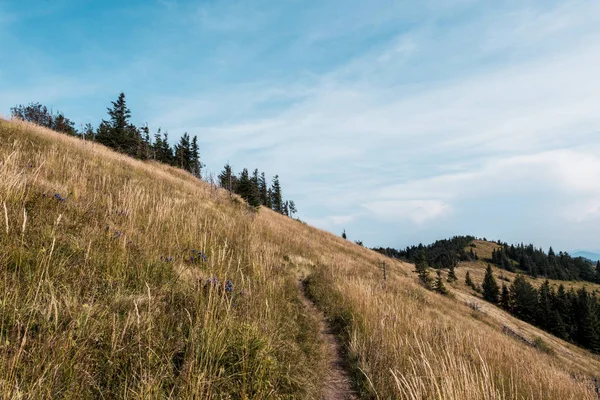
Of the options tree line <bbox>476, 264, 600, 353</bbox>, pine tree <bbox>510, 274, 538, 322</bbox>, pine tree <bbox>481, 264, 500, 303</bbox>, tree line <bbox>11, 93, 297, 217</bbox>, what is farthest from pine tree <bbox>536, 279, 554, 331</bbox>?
tree line <bbox>11, 93, 297, 217</bbox>

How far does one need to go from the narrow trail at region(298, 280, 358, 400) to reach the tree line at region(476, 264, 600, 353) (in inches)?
3562

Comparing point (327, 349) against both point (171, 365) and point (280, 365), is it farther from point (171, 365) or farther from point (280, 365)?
point (171, 365)

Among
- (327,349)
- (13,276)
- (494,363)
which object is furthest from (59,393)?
(494,363)

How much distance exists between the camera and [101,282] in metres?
2.75

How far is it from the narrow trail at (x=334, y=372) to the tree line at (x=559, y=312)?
90.5 m

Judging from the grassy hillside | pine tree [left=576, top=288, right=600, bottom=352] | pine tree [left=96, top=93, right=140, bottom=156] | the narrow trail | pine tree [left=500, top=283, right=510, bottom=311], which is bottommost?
pine tree [left=576, top=288, right=600, bottom=352]

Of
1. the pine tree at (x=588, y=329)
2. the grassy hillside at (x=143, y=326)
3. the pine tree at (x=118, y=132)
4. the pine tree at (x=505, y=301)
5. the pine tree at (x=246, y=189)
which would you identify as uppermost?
the pine tree at (x=118, y=132)

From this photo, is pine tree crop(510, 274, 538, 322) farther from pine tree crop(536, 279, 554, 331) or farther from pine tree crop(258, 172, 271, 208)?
pine tree crop(258, 172, 271, 208)

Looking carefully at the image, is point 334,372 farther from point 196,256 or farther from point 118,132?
point 118,132

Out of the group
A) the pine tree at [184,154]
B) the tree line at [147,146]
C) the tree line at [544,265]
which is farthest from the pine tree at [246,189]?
the tree line at [544,265]

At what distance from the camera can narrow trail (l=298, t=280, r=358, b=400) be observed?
3.66 m

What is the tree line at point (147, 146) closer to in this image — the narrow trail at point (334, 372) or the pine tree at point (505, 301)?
the narrow trail at point (334, 372)

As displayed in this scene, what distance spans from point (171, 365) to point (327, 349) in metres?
3.32

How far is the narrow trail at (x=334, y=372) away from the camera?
366 cm
